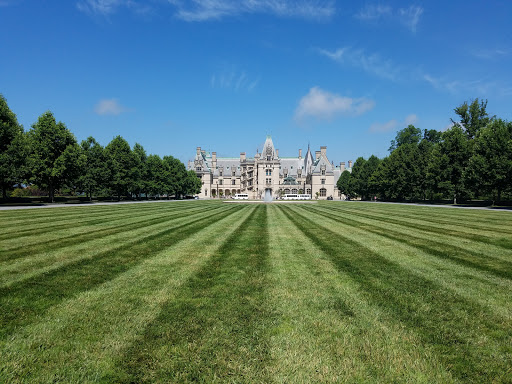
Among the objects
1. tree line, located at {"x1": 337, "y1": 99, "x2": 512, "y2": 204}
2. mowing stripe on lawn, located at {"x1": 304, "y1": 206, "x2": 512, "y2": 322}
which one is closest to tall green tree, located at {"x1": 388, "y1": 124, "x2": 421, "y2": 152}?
tree line, located at {"x1": 337, "y1": 99, "x2": 512, "y2": 204}

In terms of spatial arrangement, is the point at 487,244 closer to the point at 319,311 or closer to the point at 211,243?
the point at 319,311

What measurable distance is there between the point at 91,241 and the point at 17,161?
108 ft

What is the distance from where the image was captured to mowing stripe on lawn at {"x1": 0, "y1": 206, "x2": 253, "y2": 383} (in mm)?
3215

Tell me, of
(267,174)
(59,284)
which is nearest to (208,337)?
(59,284)

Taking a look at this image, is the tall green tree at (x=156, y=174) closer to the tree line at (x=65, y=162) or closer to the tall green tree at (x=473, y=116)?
the tree line at (x=65, y=162)

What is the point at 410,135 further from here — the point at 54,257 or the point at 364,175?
the point at 54,257

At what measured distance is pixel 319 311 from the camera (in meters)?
4.79

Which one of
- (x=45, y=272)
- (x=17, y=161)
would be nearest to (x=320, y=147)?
(x=17, y=161)

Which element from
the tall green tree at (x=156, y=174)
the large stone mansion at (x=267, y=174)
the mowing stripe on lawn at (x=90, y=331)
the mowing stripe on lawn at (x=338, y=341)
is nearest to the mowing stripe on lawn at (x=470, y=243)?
the mowing stripe on lawn at (x=338, y=341)

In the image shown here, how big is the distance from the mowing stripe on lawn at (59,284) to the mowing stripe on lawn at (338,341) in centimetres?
407

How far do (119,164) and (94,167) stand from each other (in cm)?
447

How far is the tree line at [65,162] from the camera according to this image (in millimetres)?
34000

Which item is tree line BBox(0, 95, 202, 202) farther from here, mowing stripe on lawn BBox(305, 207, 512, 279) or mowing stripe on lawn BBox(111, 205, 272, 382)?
mowing stripe on lawn BBox(305, 207, 512, 279)

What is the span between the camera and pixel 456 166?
45562 millimetres
